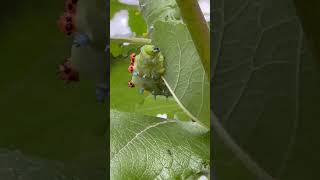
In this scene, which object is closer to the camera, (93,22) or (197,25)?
(197,25)

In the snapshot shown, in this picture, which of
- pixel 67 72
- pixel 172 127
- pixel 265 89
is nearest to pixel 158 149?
pixel 172 127

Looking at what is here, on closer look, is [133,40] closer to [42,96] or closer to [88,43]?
[88,43]

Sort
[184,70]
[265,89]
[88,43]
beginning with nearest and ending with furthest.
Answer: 1. [265,89]
2. [184,70]
3. [88,43]

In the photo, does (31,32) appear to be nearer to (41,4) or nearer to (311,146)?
(41,4)

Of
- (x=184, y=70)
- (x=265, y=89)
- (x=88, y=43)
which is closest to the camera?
(x=265, y=89)

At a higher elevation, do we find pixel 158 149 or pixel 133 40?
pixel 133 40
